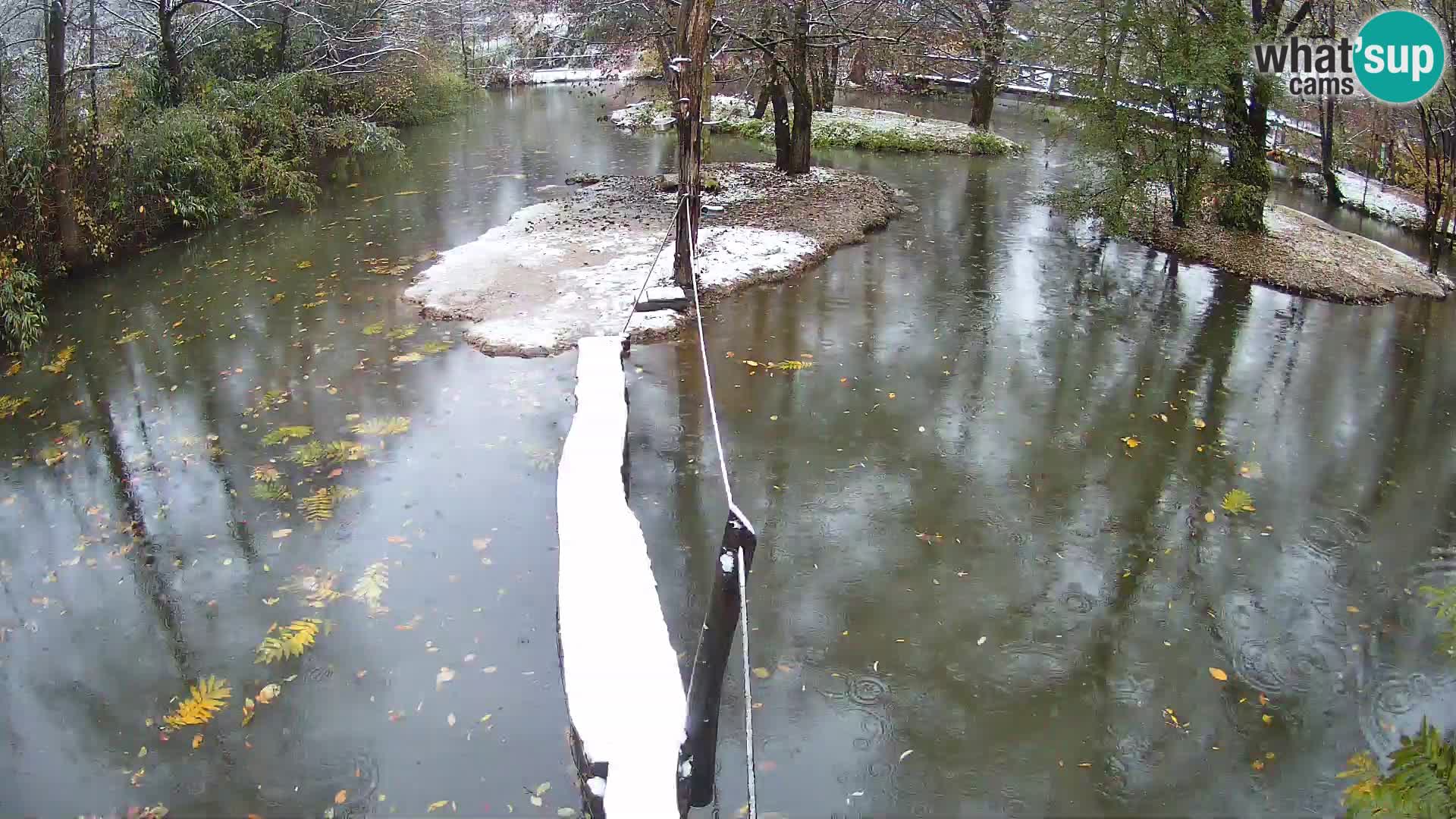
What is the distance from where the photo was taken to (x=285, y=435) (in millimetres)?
7270

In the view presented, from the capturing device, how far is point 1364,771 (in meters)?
3.84

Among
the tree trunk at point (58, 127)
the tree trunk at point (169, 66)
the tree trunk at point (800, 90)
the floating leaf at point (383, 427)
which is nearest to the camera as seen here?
the floating leaf at point (383, 427)

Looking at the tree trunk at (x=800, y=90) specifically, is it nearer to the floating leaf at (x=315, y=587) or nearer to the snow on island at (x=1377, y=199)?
the snow on island at (x=1377, y=199)

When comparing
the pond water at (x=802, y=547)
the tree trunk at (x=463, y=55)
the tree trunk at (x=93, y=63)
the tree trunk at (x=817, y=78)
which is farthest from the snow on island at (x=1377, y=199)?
the tree trunk at (x=463, y=55)

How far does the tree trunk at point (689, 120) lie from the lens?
9023 mm

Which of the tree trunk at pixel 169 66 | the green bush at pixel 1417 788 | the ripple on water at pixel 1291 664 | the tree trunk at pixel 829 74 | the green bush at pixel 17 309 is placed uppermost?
the tree trunk at pixel 829 74

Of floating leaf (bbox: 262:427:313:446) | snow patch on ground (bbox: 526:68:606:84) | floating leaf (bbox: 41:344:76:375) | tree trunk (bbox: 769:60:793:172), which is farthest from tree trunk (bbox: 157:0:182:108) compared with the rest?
snow patch on ground (bbox: 526:68:606:84)

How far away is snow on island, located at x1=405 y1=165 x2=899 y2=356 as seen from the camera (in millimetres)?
9555

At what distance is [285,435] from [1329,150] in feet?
62.4

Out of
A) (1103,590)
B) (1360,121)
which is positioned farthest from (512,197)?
(1360,121)

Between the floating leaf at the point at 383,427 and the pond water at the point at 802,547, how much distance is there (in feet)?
0.20

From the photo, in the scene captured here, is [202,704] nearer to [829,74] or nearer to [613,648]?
[613,648]

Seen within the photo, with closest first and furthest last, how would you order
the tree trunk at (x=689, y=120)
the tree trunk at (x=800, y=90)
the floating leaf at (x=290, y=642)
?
the floating leaf at (x=290, y=642) → the tree trunk at (x=689, y=120) → the tree trunk at (x=800, y=90)

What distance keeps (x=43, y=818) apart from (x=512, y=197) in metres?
13.3
